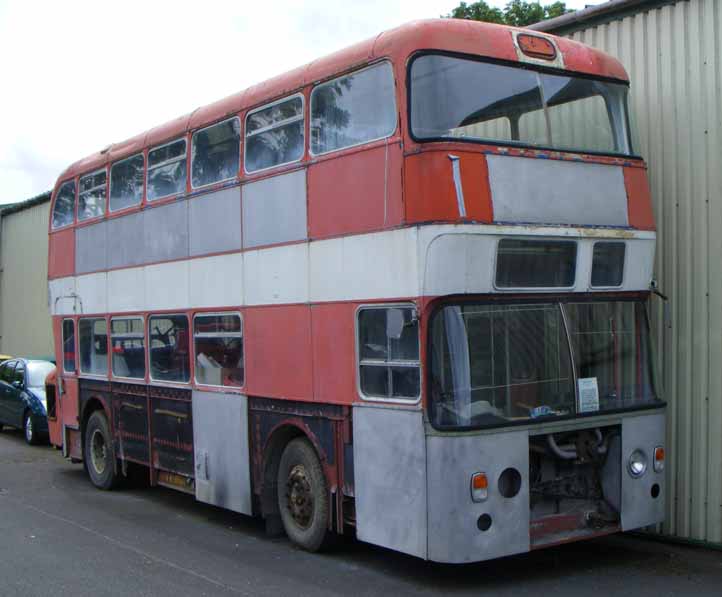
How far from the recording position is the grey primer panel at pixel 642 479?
→ 8.65 m

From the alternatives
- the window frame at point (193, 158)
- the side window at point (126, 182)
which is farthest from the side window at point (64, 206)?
the window frame at point (193, 158)

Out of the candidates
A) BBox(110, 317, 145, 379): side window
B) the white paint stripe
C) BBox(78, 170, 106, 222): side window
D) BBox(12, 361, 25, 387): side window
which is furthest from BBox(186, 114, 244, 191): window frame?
BBox(12, 361, 25, 387): side window

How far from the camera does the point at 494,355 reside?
312 inches


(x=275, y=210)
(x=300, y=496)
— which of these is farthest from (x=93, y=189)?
(x=300, y=496)

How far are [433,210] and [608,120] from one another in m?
2.50

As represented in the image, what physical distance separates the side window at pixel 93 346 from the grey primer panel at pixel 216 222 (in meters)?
3.02

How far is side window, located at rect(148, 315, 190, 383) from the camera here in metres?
11.4

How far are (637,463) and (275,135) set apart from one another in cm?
460

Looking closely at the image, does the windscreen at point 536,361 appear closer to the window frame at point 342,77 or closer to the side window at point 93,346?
the window frame at point 342,77

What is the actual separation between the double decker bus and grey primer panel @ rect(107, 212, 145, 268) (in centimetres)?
188

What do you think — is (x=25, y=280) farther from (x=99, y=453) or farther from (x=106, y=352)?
(x=106, y=352)

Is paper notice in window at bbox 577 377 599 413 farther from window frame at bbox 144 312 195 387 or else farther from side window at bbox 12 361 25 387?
side window at bbox 12 361 25 387

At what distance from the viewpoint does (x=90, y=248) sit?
1385cm

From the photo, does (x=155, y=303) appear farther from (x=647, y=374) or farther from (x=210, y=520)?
(x=647, y=374)
